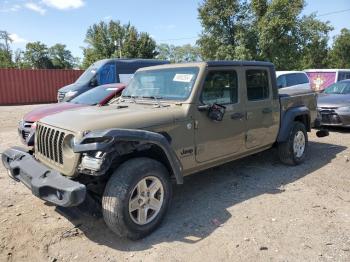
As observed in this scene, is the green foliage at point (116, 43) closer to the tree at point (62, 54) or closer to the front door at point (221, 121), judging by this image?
the front door at point (221, 121)

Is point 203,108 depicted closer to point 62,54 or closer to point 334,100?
point 334,100

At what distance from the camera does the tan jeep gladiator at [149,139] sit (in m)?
3.43

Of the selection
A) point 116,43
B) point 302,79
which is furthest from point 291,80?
point 116,43

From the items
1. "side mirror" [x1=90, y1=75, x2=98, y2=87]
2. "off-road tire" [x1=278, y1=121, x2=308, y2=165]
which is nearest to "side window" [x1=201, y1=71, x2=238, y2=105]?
"off-road tire" [x1=278, y1=121, x2=308, y2=165]

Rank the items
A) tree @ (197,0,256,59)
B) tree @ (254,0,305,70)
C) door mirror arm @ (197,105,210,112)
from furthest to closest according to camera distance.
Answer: tree @ (197,0,256,59) → tree @ (254,0,305,70) → door mirror arm @ (197,105,210,112)

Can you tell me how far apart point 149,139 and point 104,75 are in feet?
34.4

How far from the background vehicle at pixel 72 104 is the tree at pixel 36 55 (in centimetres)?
6954

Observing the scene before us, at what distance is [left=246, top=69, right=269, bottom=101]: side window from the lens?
17.2 ft

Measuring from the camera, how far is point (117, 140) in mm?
3375

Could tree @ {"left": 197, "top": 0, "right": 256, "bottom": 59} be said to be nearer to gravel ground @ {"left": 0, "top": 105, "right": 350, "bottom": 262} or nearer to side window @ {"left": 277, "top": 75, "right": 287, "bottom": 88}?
side window @ {"left": 277, "top": 75, "right": 287, "bottom": 88}

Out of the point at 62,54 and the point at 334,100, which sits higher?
the point at 62,54

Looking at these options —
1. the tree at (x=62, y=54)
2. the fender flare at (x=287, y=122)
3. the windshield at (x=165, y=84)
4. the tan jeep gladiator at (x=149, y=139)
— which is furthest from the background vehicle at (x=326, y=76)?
the tree at (x=62, y=54)

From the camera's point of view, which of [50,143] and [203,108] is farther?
[203,108]

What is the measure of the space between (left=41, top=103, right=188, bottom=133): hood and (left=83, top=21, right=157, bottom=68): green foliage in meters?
32.5
